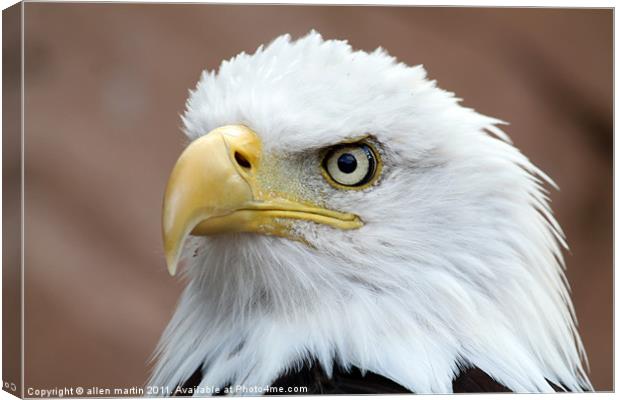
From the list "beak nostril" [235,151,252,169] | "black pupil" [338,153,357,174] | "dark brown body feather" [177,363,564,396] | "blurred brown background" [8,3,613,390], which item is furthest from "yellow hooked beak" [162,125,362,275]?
"blurred brown background" [8,3,613,390]

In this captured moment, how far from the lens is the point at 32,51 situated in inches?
125

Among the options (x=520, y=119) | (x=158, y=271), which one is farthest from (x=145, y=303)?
(x=520, y=119)

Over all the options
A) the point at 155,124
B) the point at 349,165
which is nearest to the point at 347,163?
the point at 349,165

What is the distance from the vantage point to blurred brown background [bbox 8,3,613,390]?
3037 millimetres

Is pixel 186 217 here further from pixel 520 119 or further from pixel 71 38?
pixel 520 119

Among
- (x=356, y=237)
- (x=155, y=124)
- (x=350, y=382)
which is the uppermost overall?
(x=155, y=124)

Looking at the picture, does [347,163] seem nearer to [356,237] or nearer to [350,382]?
[356,237]

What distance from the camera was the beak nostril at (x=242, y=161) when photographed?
2197 millimetres

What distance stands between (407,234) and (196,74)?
1882mm

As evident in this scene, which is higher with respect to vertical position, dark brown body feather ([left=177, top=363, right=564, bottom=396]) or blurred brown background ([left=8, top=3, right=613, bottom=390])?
blurred brown background ([left=8, top=3, right=613, bottom=390])

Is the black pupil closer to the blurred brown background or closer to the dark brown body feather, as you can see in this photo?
the dark brown body feather

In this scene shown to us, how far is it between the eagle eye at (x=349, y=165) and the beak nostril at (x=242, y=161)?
18 cm

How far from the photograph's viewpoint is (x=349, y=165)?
227 cm

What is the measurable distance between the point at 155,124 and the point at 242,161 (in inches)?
78.3
